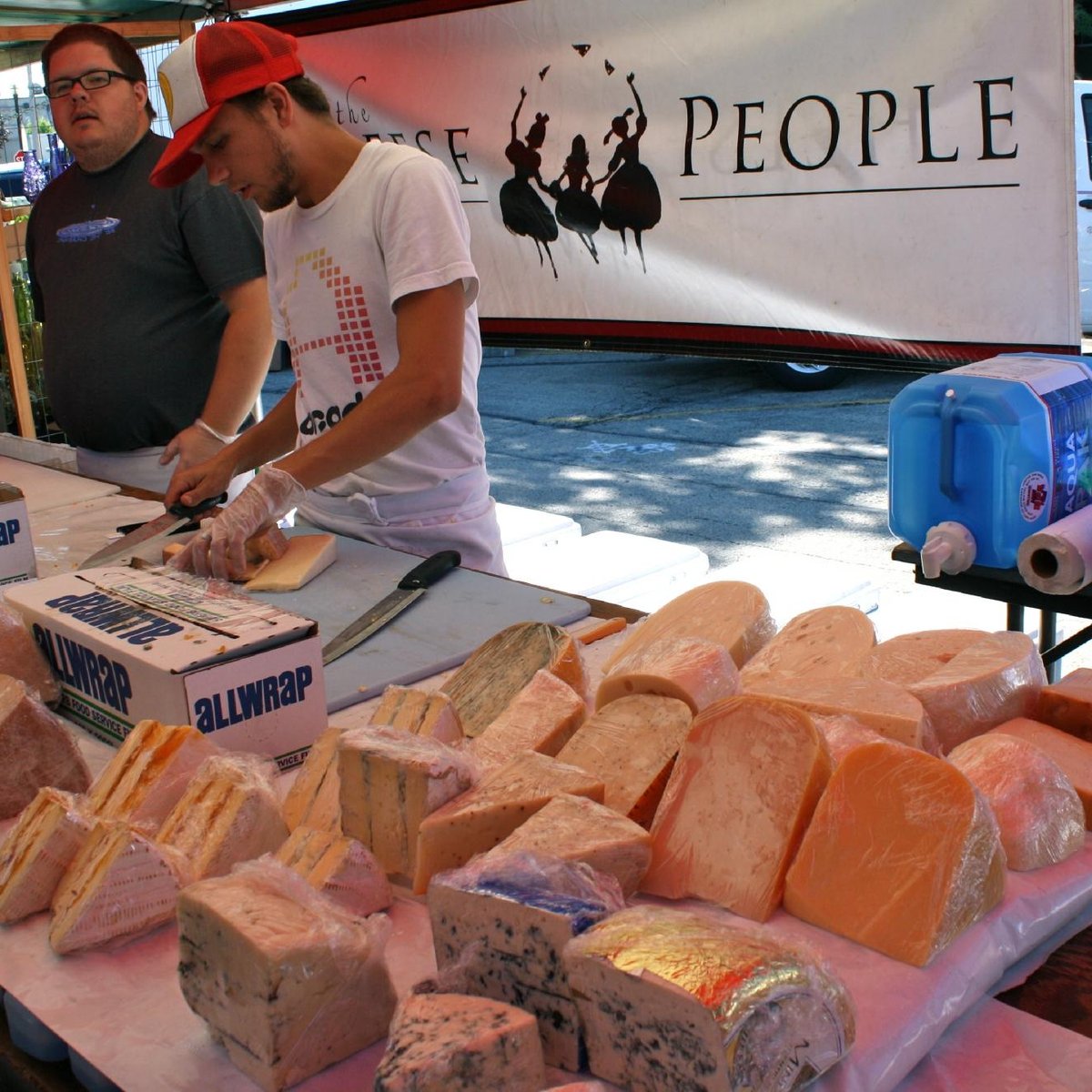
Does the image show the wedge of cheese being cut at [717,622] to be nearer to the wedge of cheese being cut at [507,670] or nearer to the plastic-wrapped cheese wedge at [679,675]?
the wedge of cheese being cut at [507,670]

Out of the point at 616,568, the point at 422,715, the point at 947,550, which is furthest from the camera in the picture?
the point at 616,568

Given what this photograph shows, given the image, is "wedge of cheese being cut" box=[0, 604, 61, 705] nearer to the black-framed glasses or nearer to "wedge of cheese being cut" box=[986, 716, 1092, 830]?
"wedge of cheese being cut" box=[986, 716, 1092, 830]

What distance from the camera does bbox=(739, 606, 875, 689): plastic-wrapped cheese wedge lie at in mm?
1450

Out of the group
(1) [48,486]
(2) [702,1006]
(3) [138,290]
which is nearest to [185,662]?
(2) [702,1006]

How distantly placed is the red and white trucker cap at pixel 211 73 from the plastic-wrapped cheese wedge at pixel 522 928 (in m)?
1.67

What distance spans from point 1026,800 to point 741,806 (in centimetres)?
28

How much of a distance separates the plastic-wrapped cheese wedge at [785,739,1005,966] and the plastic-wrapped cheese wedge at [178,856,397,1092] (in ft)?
1.31

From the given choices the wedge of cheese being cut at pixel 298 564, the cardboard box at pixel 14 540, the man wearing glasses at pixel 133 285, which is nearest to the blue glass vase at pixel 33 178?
the man wearing glasses at pixel 133 285

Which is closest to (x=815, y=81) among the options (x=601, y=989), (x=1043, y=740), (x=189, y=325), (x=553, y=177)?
(x=553, y=177)

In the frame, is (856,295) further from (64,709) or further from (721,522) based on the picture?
(721,522)

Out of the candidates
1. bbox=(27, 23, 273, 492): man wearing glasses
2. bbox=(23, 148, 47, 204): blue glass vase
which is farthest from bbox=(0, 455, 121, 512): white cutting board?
bbox=(23, 148, 47, 204): blue glass vase

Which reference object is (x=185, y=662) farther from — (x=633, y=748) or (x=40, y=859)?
(x=633, y=748)

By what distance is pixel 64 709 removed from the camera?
164 centimetres

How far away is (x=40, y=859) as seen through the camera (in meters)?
1.16
